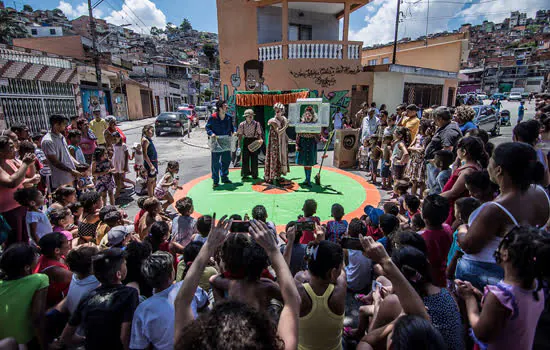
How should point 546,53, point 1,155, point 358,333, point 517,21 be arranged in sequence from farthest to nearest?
point 517,21, point 546,53, point 1,155, point 358,333

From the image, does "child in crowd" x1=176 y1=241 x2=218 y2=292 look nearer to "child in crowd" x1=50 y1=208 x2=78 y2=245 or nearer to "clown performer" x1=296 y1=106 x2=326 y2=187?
"child in crowd" x1=50 y1=208 x2=78 y2=245

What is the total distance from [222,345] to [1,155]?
3969mm

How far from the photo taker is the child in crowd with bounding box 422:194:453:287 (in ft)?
8.45

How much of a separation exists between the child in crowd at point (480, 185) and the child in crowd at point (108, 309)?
9.41 ft

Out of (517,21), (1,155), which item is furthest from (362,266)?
(517,21)

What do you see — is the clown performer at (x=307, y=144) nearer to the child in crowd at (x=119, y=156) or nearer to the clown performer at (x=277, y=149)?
the clown performer at (x=277, y=149)

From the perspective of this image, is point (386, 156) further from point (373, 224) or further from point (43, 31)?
point (43, 31)

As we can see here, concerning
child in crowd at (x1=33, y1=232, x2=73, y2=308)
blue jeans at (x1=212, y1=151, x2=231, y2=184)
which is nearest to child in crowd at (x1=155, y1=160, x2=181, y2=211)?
blue jeans at (x1=212, y1=151, x2=231, y2=184)

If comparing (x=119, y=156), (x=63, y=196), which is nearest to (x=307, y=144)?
(x=119, y=156)

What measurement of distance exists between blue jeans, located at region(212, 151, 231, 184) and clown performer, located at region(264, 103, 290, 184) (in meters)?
1.01

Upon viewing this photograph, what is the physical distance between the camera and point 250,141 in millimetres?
7578

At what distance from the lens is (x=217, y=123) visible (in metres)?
7.21

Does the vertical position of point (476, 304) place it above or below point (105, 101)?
below

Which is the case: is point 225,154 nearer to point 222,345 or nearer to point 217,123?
point 217,123
